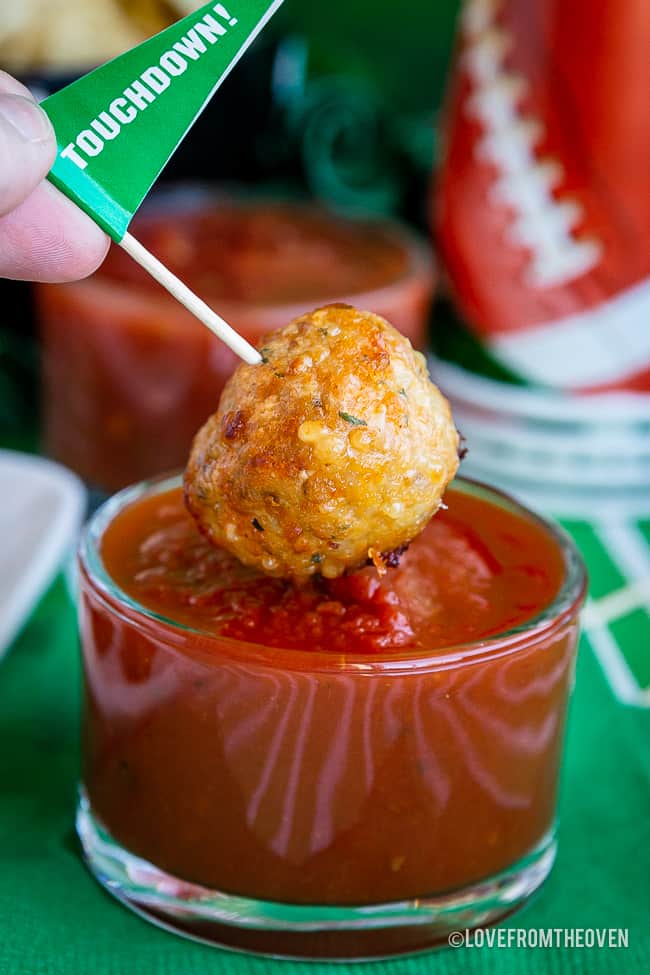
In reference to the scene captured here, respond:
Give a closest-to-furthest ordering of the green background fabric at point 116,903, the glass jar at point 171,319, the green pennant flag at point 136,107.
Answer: the green pennant flag at point 136,107, the green background fabric at point 116,903, the glass jar at point 171,319

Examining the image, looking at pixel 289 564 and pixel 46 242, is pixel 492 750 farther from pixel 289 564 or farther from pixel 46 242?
pixel 46 242

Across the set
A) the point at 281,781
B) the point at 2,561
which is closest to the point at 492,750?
the point at 281,781

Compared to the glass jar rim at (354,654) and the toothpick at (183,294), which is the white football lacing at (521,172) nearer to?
the glass jar rim at (354,654)

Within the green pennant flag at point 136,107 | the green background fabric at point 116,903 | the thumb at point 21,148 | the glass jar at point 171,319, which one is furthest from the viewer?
the glass jar at point 171,319

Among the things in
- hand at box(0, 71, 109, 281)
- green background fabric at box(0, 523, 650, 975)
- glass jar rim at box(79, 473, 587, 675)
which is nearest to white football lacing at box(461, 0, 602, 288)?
green background fabric at box(0, 523, 650, 975)

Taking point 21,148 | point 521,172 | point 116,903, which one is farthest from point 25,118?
point 521,172

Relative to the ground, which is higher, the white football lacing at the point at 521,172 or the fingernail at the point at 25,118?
the fingernail at the point at 25,118

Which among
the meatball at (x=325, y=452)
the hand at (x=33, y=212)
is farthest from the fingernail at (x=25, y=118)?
the meatball at (x=325, y=452)
